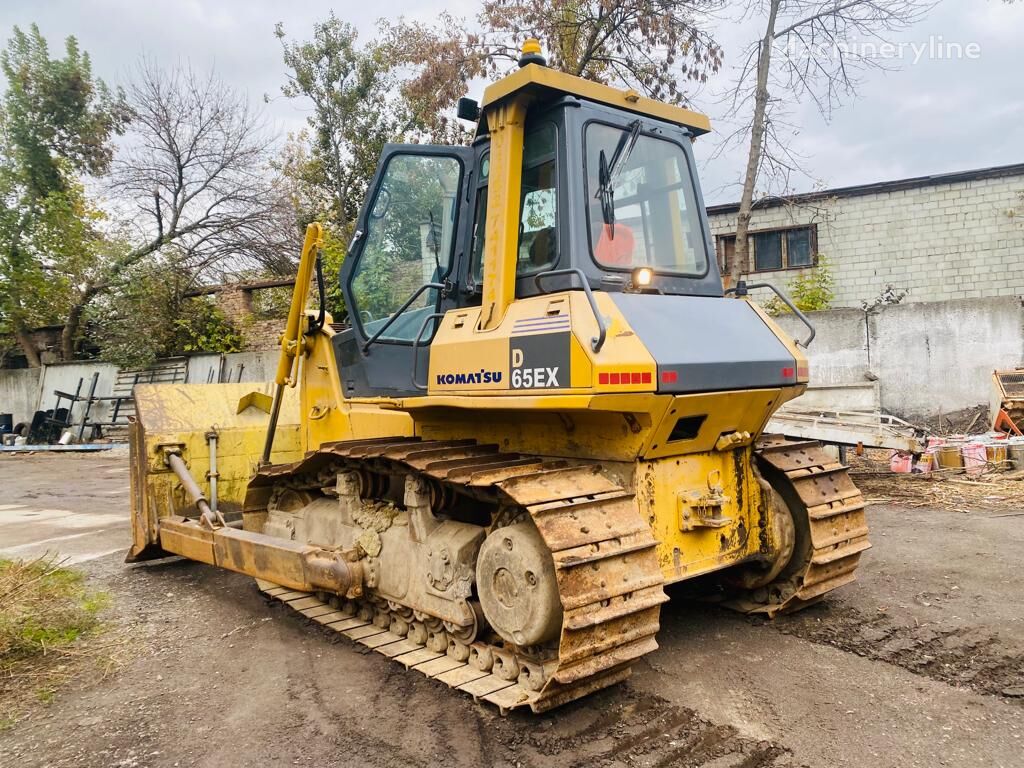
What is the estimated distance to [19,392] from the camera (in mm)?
21172

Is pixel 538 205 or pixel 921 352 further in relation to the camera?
pixel 921 352

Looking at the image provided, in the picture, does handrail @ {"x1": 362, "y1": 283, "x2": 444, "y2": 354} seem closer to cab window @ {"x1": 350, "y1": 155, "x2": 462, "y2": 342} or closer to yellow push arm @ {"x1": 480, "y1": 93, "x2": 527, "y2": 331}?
cab window @ {"x1": 350, "y1": 155, "x2": 462, "y2": 342}

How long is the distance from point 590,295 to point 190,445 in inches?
154

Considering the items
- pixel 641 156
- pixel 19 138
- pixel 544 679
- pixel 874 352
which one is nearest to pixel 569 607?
pixel 544 679

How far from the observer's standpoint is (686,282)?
4.11 m

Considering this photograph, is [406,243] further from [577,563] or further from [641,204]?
[577,563]

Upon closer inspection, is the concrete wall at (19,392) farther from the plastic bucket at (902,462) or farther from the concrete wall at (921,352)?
the plastic bucket at (902,462)

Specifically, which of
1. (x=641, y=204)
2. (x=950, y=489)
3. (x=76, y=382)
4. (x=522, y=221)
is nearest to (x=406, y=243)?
(x=522, y=221)

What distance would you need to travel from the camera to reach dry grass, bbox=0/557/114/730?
3.86 m

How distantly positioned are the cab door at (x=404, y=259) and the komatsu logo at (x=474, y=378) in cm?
39

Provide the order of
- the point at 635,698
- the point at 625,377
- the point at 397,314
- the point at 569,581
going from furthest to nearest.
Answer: the point at 397,314, the point at 635,698, the point at 625,377, the point at 569,581

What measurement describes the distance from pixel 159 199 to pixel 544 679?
19.6 metres

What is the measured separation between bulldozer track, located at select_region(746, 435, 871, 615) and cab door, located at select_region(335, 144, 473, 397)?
2.05 m

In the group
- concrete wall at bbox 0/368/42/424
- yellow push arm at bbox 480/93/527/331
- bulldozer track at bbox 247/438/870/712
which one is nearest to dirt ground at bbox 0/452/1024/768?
bulldozer track at bbox 247/438/870/712
